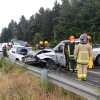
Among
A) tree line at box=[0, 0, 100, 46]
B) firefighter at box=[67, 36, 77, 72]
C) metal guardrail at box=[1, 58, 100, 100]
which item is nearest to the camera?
metal guardrail at box=[1, 58, 100, 100]

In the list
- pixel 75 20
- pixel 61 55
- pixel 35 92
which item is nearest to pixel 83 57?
pixel 35 92

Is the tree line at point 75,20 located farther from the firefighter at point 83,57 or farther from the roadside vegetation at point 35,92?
the roadside vegetation at point 35,92

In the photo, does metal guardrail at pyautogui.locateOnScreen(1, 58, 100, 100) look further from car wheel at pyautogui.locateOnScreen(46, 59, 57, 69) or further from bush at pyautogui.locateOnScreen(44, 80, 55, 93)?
car wheel at pyautogui.locateOnScreen(46, 59, 57, 69)

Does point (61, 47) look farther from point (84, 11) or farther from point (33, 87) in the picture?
point (84, 11)

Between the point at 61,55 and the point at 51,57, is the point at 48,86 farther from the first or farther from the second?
the point at 51,57

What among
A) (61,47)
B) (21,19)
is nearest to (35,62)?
(61,47)

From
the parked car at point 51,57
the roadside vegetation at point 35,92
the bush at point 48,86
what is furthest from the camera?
the parked car at point 51,57

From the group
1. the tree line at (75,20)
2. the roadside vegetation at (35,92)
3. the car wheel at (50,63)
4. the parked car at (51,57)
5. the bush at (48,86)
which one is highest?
the tree line at (75,20)

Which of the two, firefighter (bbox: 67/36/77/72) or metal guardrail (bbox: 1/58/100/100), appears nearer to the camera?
metal guardrail (bbox: 1/58/100/100)

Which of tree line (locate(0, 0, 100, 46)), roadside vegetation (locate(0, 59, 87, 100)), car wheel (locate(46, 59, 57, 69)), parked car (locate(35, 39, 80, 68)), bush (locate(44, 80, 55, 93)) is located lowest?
roadside vegetation (locate(0, 59, 87, 100))

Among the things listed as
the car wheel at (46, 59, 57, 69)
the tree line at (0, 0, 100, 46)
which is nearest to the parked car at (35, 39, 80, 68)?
the car wheel at (46, 59, 57, 69)

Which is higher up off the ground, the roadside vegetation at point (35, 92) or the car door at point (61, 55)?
the car door at point (61, 55)

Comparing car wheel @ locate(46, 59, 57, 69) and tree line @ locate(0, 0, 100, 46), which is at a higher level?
tree line @ locate(0, 0, 100, 46)

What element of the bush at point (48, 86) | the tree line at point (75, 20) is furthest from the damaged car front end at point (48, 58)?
the tree line at point (75, 20)
